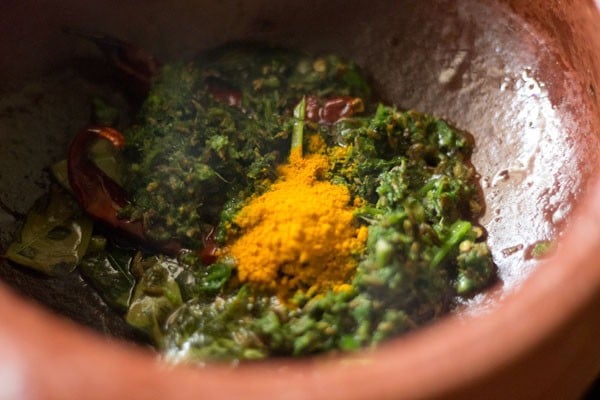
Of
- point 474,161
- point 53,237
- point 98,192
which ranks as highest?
point 474,161

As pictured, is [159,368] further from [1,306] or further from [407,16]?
[407,16]

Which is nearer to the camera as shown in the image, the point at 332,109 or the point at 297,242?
the point at 297,242

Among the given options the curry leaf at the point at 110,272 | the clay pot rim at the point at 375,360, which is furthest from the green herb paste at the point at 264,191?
the clay pot rim at the point at 375,360

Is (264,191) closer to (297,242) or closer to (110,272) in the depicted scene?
(297,242)

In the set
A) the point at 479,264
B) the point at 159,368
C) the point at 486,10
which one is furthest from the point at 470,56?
the point at 159,368

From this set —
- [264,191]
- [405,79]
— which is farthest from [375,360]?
[405,79]

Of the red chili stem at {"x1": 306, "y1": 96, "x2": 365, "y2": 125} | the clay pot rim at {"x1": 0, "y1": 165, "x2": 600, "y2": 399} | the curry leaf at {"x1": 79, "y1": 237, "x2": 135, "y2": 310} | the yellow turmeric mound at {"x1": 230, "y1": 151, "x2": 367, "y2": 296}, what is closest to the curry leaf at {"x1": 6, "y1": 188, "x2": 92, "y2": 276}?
the curry leaf at {"x1": 79, "y1": 237, "x2": 135, "y2": 310}

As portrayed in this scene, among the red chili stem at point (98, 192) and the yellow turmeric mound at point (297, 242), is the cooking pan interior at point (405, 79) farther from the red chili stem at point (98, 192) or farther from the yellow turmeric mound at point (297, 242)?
the yellow turmeric mound at point (297, 242)
